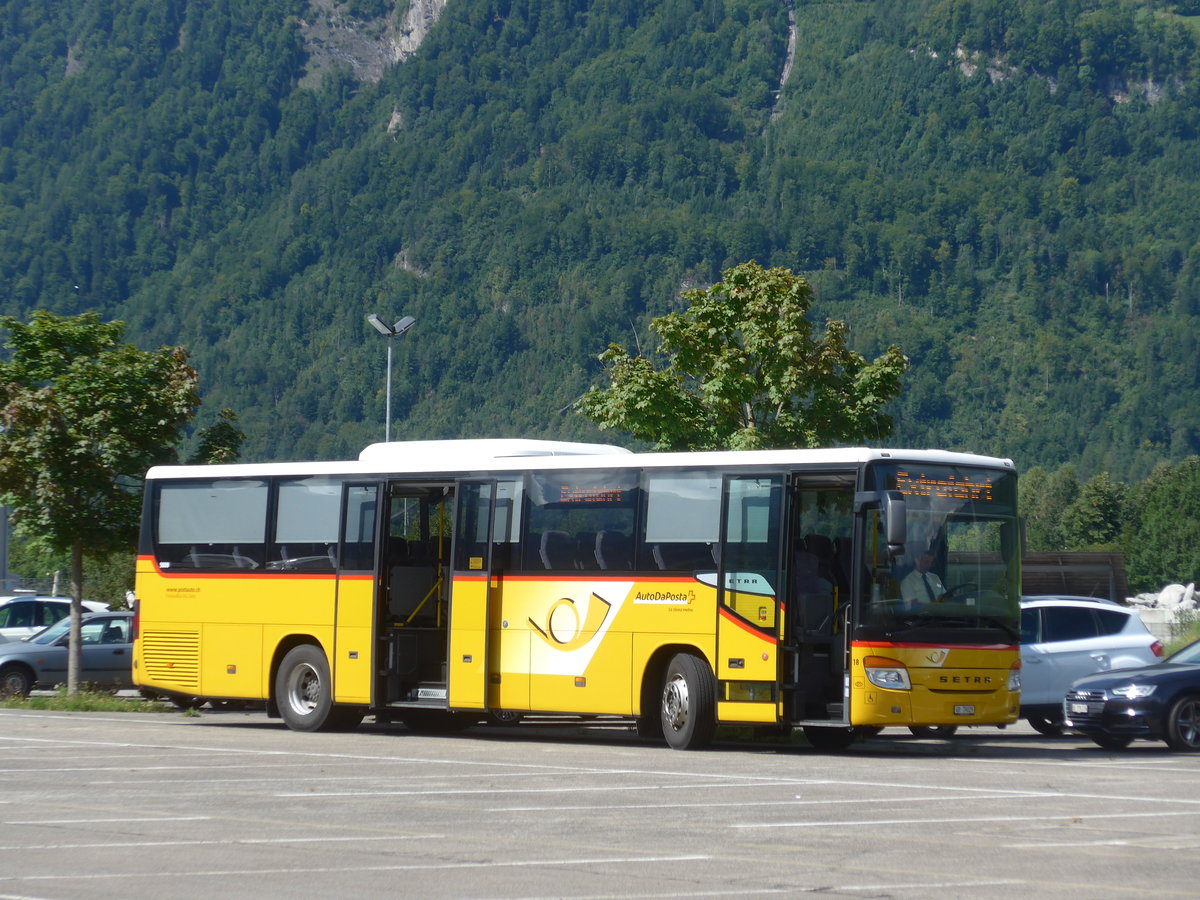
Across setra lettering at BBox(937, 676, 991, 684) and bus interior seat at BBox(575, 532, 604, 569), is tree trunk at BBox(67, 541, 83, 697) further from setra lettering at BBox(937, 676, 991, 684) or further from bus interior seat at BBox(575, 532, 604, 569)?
setra lettering at BBox(937, 676, 991, 684)

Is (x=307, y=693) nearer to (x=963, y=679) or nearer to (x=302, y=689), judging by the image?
(x=302, y=689)

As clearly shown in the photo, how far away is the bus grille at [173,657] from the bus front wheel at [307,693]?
1396mm

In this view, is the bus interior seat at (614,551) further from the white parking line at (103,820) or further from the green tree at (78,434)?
the green tree at (78,434)

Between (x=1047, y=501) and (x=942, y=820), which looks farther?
(x=1047, y=501)

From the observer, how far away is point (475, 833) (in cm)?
1169

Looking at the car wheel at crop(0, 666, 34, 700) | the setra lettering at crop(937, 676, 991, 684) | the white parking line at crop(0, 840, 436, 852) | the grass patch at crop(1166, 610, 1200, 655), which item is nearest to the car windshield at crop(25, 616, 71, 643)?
the car wheel at crop(0, 666, 34, 700)

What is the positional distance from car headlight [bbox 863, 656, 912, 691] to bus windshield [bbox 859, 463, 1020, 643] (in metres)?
0.23

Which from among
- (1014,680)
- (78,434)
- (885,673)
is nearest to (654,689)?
(885,673)

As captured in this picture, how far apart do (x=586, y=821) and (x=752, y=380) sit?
81.0ft

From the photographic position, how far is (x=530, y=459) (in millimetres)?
20719

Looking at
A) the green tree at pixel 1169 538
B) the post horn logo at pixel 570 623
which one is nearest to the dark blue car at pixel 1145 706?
the post horn logo at pixel 570 623

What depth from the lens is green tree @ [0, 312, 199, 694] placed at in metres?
27.8

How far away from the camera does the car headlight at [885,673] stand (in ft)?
57.6

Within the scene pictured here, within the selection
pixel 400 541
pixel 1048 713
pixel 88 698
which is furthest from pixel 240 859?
pixel 88 698
